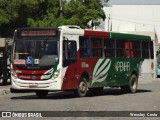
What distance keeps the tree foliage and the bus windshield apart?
984 inches

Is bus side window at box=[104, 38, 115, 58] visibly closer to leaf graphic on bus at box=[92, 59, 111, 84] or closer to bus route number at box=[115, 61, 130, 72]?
leaf graphic on bus at box=[92, 59, 111, 84]

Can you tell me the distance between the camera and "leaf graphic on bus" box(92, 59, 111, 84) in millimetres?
23461

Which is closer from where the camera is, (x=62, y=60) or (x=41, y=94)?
(x=62, y=60)

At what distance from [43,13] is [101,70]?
28304 millimetres

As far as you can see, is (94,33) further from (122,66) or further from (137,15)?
(137,15)

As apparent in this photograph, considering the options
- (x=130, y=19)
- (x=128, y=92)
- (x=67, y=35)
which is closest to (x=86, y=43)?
(x=67, y=35)

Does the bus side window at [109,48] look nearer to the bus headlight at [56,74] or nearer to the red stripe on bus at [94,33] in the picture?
the red stripe on bus at [94,33]

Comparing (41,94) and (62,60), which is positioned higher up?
(62,60)

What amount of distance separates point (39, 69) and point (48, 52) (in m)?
0.73

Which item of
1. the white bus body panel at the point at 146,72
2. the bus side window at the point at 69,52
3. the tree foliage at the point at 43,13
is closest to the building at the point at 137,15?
the tree foliage at the point at 43,13

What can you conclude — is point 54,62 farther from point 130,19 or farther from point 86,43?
point 130,19

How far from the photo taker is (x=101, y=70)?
78.3ft

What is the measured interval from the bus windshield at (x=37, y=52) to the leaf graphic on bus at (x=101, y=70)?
2831mm

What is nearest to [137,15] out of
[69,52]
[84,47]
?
[84,47]
